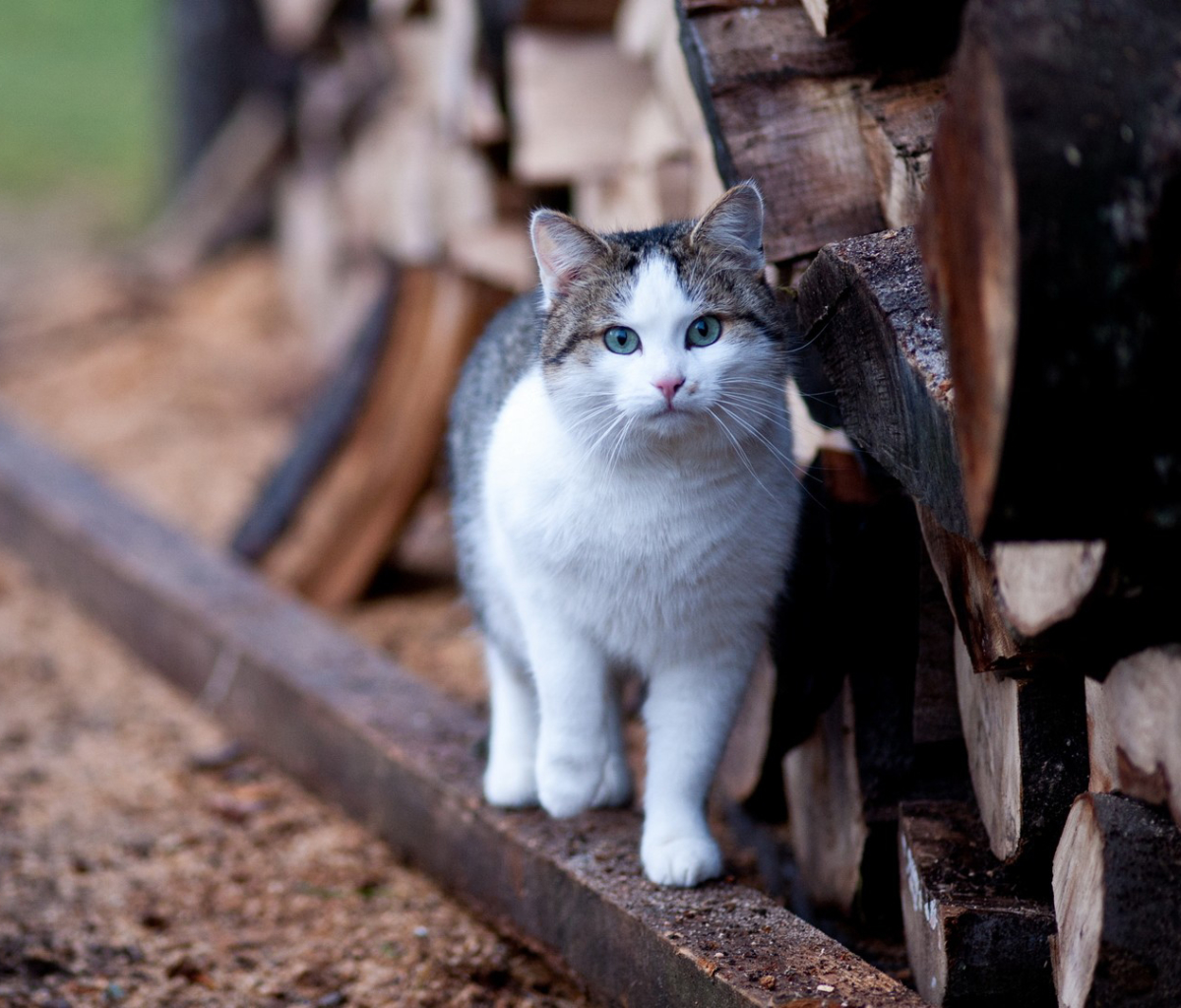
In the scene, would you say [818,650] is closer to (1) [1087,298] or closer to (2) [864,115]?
(2) [864,115]

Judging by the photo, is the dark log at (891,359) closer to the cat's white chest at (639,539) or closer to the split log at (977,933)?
the cat's white chest at (639,539)

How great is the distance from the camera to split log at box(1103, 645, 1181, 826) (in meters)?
1.14

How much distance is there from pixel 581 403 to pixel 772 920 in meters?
0.69

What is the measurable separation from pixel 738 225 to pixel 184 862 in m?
1.46

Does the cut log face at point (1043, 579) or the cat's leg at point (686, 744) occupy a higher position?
the cut log face at point (1043, 579)

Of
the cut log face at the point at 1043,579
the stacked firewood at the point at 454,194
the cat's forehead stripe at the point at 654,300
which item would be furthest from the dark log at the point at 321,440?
the cut log face at the point at 1043,579

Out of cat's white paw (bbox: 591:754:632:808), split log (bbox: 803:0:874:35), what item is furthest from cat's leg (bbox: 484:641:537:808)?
split log (bbox: 803:0:874:35)

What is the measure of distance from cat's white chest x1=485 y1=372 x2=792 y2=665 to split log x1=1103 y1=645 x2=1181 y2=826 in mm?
545

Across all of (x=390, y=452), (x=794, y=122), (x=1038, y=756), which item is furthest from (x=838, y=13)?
(x=390, y=452)

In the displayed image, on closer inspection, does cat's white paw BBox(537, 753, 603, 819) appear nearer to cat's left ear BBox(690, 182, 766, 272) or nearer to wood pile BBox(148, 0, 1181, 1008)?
wood pile BBox(148, 0, 1181, 1008)

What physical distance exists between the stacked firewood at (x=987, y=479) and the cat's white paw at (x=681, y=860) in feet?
0.79

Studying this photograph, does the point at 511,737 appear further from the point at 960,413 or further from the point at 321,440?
the point at 321,440

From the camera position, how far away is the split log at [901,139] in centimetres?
154

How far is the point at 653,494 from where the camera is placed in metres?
1.65
